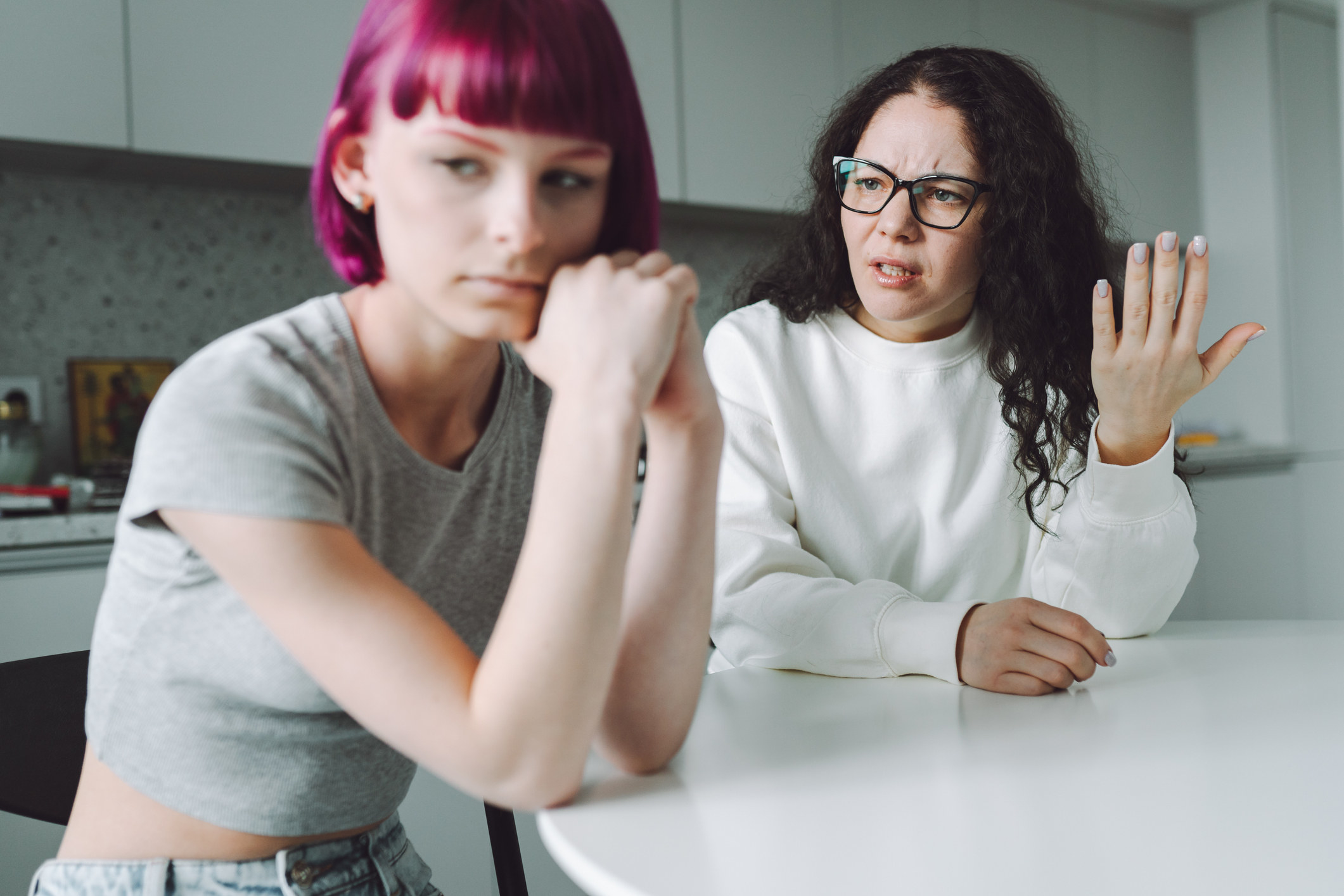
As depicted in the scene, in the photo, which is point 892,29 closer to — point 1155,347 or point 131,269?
point 131,269

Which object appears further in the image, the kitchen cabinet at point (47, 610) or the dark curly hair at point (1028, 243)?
the kitchen cabinet at point (47, 610)

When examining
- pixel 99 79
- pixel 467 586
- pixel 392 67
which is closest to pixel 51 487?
pixel 99 79

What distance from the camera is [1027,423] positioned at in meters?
1.16

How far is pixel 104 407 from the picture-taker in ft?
7.90

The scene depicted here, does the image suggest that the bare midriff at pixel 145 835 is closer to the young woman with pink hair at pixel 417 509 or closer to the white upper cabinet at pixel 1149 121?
the young woman with pink hair at pixel 417 509

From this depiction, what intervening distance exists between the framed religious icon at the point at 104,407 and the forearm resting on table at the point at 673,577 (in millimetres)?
2044

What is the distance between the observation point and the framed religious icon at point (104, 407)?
93.8 inches

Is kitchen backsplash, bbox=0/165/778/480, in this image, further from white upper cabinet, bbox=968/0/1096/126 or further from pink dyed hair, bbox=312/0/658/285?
pink dyed hair, bbox=312/0/658/285

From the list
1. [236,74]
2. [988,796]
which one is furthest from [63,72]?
[988,796]

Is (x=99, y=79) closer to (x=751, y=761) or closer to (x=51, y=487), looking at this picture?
(x=51, y=487)

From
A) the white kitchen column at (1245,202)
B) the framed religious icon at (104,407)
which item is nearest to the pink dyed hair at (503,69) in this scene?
the framed religious icon at (104,407)

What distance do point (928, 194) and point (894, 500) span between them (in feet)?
1.11

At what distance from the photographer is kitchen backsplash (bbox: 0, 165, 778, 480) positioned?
2359 mm

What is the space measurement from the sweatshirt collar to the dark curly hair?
0.07ft
